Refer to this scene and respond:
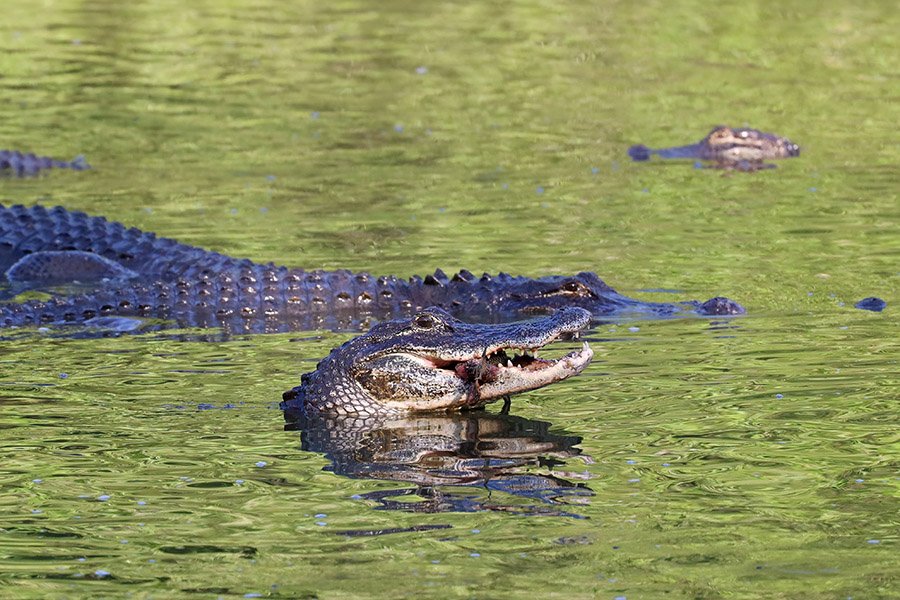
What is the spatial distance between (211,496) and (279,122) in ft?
43.0

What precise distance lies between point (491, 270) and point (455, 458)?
5445mm

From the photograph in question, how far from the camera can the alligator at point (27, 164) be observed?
683 inches

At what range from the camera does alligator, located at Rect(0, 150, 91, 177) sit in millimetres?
17344

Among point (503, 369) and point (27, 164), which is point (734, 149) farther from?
point (503, 369)

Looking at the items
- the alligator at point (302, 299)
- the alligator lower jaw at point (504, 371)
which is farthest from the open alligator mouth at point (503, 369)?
the alligator at point (302, 299)

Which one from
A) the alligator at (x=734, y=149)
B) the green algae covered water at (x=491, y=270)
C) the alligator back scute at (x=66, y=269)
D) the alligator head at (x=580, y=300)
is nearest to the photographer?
the green algae covered water at (x=491, y=270)

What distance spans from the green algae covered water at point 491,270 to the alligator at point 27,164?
0.71ft

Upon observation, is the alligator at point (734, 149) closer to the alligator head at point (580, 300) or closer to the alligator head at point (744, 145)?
the alligator head at point (744, 145)

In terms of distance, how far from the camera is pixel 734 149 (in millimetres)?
17812

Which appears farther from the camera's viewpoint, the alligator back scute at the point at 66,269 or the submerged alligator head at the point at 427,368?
the alligator back scute at the point at 66,269

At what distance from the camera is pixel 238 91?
72.3ft

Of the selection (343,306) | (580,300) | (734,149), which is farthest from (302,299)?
(734,149)

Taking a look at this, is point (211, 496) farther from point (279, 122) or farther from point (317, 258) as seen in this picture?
point (279, 122)

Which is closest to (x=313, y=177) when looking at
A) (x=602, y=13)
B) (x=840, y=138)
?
(x=840, y=138)
